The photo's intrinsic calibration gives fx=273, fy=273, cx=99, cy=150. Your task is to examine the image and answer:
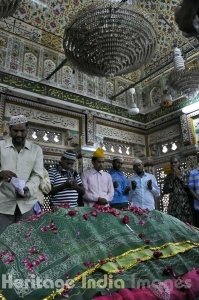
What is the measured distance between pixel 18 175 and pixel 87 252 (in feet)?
3.97

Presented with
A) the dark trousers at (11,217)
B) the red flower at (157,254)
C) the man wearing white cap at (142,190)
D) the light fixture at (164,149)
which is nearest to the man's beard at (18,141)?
the dark trousers at (11,217)

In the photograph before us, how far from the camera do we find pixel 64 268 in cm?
149

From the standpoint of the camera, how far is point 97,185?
3842mm

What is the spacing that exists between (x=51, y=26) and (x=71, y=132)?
8.86 feet

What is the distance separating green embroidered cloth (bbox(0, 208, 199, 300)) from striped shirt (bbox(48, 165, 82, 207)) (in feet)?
3.73

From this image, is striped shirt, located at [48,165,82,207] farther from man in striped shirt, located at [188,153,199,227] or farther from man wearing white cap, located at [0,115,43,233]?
man in striped shirt, located at [188,153,199,227]

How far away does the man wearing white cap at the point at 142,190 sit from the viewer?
4.62 metres

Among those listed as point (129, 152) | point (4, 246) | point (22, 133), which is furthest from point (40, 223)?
point (129, 152)

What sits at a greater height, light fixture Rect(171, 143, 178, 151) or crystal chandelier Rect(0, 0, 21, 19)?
crystal chandelier Rect(0, 0, 21, 19)

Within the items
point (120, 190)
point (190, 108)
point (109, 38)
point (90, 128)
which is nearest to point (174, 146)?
point (190, 108)

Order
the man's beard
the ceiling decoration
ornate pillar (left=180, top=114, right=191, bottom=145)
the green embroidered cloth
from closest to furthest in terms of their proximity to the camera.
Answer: the green embroidered cloth → the man's beard → the ceiling decoration → ornate pillar (left=180, top=114, right=191, bottom=145)

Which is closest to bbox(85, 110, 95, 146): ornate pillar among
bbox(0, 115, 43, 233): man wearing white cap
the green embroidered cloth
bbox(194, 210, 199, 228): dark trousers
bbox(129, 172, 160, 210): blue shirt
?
bbox(129, 172, 160, 210): blue shirt

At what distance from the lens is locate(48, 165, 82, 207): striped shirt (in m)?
3.18

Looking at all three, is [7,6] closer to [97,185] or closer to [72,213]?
[97,185]
